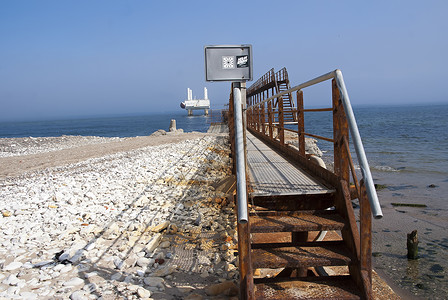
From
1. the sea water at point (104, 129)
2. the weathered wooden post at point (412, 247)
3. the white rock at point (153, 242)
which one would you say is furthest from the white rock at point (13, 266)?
the sea water at point (104, 129)

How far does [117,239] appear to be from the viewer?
16.3ft

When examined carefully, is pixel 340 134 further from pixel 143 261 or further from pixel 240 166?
pixel 143 261

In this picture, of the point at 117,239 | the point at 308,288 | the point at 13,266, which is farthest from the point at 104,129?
the point at 308,288

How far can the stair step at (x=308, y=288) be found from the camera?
2.71m

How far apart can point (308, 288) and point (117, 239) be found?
3.05 metres

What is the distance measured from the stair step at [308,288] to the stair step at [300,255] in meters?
0.18

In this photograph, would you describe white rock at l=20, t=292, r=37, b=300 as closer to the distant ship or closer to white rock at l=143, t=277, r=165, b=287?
white rock at l=143, t=277, r=165, b=287

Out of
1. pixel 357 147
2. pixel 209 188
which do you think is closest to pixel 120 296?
pixel 357 147

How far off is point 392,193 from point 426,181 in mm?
3152

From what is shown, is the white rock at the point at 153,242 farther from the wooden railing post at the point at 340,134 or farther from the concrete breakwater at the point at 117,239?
the wooden railing post at the point at 340,134

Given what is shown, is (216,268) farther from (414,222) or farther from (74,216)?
(414,222)

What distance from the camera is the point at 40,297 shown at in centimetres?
334

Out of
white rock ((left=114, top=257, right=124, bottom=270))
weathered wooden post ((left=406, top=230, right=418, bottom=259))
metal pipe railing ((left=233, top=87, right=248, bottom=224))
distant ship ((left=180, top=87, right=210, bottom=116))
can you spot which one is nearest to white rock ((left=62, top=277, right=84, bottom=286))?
white rock ((left=114, top=257, right=124, bottom=270))

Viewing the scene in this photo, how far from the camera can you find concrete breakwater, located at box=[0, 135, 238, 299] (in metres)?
3.59
